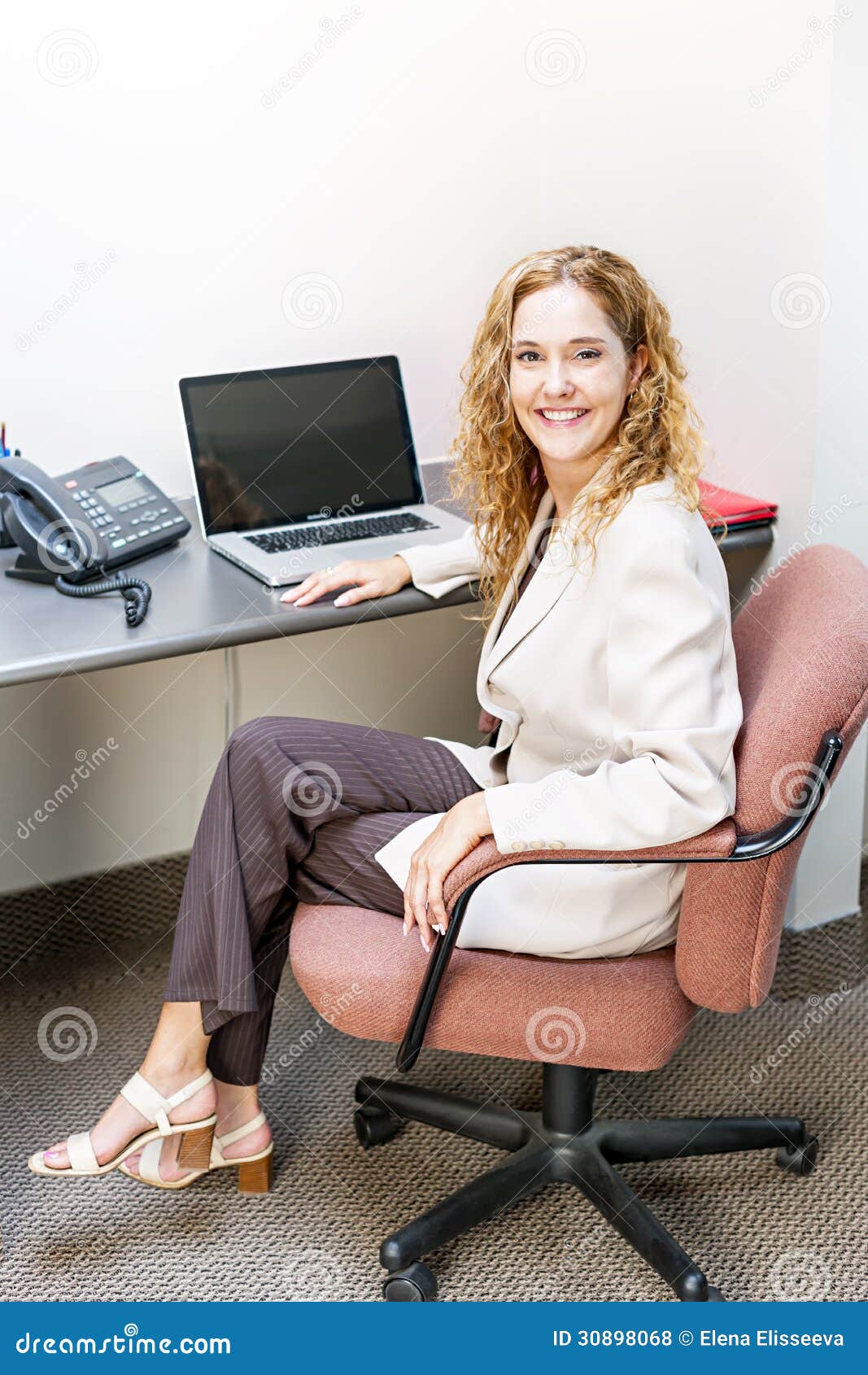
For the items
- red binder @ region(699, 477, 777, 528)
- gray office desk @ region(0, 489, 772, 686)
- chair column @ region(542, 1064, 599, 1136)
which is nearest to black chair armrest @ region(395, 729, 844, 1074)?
chair column @ region(542, 1064, 599, 1136)

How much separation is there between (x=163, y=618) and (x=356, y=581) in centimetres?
27

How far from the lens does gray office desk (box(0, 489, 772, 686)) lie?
1648 mm

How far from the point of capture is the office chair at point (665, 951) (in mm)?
1343

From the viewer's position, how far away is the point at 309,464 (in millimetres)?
2152

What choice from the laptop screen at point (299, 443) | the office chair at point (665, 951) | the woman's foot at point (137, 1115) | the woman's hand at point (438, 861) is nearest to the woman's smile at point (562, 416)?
the office chair at point (665, 951)

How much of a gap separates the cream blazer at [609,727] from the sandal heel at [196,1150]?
47 cm

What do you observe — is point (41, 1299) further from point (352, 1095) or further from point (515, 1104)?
point (515, 1104)

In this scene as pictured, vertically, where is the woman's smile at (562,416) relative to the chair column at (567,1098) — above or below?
above

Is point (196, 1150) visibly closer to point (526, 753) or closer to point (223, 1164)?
point (223, 1164)

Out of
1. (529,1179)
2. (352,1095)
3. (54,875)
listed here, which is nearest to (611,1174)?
(529,1179)

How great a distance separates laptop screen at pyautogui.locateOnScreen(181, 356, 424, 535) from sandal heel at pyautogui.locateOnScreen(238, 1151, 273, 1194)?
94 cm

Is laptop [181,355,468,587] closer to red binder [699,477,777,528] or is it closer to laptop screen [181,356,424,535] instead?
laptop screen [181,356,424,535]

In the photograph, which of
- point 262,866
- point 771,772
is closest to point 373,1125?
point 262,866

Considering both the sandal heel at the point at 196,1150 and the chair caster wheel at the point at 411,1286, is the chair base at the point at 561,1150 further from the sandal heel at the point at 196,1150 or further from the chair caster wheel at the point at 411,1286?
the sandal heel at the point at 196,1150
